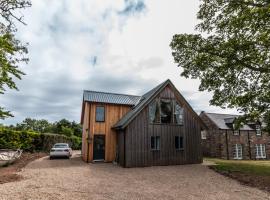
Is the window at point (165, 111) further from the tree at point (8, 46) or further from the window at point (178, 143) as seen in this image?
the tree at point (8, 46)

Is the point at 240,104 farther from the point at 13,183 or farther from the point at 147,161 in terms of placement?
the point at 13,183

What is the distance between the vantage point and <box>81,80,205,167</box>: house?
1634 cm

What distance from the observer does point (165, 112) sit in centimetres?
1802

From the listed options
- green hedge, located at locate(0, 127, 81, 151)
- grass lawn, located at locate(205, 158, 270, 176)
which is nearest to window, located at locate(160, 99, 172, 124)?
grass lawn, located at locate(205, 158, 270, 176)

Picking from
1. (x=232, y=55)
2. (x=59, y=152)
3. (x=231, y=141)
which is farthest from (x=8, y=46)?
(x=231, y=141)

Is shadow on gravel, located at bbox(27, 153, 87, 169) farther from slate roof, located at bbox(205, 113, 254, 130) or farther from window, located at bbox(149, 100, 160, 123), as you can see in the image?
slate roof, located at bbox(205, 113, 254, 130)

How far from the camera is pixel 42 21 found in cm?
830

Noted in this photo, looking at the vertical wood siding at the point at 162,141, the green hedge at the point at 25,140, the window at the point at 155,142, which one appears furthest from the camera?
the green hedge at the point at 25,140

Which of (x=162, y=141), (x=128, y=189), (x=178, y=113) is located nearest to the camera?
(x=128, y=189)

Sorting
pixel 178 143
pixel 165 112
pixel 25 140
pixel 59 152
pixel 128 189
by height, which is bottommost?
pixel 128 189

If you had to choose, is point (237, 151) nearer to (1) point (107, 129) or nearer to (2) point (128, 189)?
(1) point (107, 129)

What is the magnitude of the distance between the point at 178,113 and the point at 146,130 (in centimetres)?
365

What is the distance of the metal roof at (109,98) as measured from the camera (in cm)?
1980

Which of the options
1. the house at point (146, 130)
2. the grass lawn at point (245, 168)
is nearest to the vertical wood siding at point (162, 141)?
the house at point (146, 130)
